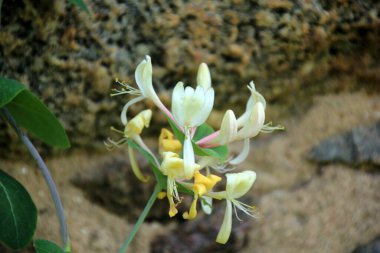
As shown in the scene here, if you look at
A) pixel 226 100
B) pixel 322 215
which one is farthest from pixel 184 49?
pixel 322 215

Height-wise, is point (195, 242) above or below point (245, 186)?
below

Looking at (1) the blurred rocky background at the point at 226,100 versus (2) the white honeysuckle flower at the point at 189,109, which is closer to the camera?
(2) the white honeysuckle flower at the point at 189,109

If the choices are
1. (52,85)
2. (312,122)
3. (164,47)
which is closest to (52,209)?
(52,85)

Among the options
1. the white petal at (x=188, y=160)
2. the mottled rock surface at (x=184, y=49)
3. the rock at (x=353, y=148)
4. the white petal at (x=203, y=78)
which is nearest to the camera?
the white petal at (x=188, y=160)

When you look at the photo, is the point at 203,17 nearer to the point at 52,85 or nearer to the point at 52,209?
the point at 52,85

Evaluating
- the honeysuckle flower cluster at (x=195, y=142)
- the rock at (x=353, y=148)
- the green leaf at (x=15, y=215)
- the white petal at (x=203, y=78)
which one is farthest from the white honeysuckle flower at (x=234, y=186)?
the rock at (x=353, y=148)

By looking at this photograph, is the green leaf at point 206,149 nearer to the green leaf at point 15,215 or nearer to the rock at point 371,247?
the green leaf at point 15,215

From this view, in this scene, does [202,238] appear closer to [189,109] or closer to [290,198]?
[290,198]

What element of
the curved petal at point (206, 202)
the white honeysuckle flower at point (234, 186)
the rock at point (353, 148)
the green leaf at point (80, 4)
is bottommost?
the rock at point (353, 148)
